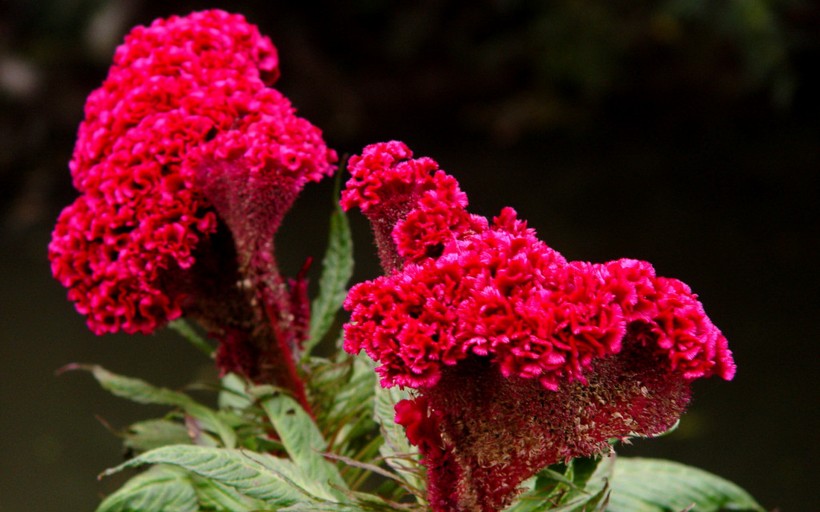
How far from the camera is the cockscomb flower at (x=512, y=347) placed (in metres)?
0.73

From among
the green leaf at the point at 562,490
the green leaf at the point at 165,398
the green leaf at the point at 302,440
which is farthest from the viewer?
the green leaf at the point at 165,398

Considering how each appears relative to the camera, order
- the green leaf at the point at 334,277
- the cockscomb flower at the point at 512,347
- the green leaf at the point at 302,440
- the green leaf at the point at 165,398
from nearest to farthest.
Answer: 1. the cockscomb flower at the point at 512,347
2. the green leaf at the point at 302,440
3. the green leaf at the point at 165,398
4. the green leaf at the point at 334,277

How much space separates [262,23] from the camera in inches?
216

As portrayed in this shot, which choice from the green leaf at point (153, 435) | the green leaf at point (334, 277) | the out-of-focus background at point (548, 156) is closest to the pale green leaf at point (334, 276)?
the green leaf at point (334, 277)

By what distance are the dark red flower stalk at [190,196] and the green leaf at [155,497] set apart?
15 centimetres

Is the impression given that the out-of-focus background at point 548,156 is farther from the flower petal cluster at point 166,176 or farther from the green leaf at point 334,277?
the flower petal cluster at point 166,176

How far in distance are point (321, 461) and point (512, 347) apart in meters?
0.44

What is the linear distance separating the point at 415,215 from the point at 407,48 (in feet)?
15.7

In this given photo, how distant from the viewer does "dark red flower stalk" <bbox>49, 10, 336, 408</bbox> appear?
104 centimetres

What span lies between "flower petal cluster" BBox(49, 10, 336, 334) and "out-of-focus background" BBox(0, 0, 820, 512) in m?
1.81

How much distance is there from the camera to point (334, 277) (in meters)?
1.32

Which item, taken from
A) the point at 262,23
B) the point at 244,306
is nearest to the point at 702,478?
the point at 244,306

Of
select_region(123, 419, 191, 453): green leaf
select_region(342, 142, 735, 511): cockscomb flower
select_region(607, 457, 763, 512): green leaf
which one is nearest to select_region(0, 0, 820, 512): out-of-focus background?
select_region(607, 457, 763, 512): green leaf

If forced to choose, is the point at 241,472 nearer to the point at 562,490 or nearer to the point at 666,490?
the point at 562,490
